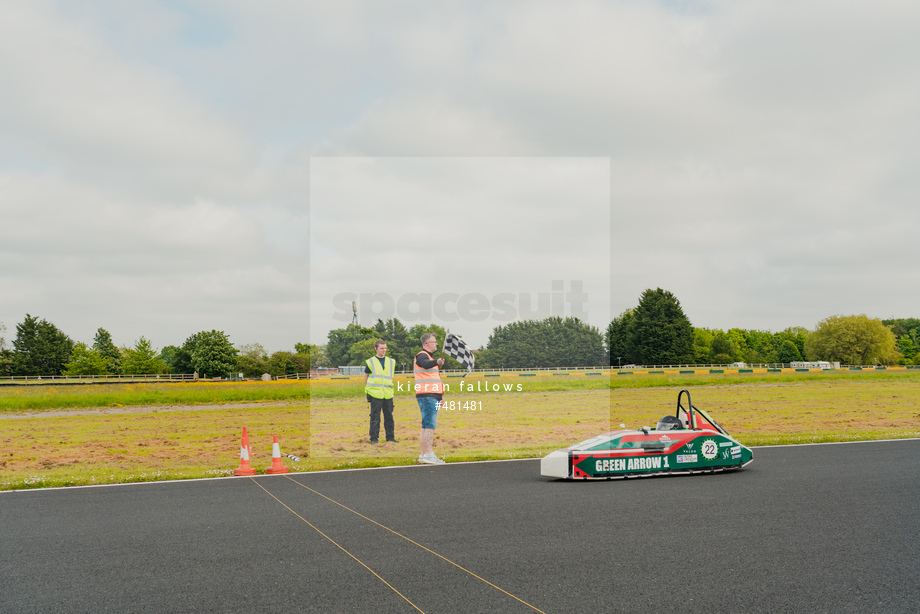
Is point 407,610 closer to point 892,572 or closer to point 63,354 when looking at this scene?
point 892,572

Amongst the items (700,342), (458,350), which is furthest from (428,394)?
(700,342)

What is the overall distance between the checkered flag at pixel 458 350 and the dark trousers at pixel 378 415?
1.96 meters

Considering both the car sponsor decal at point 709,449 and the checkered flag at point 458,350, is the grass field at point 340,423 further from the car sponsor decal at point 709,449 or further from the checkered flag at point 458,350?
the car sponsor decal at point 709,449

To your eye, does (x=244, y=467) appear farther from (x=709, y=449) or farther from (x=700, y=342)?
(x=700, y=342)

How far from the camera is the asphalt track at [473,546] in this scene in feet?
15.8

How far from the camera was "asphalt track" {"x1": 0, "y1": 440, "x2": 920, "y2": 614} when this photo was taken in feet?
15.8

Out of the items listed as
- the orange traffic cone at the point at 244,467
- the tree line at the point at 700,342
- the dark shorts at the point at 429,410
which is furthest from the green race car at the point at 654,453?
the tree line at the point at 700,342

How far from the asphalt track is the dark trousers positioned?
4.85 m

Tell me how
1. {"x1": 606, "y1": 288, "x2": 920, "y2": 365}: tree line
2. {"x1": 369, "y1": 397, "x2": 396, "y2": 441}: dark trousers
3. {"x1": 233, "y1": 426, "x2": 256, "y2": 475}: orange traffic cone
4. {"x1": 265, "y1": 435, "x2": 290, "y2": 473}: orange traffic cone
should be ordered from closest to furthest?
{"x1": 233, "y1": 426, "x2": 256, "y2": 475}: orange traffic cone < {"x1": 265, "y1": 435, "x2": 290, "y2": 473}: orange traffic cone < {"x1": 369, "y1": 397, "x2": 396, "y2": 441}: dark trousers < {"x1": 606, "y1": 288, "x2": 920, "y2": 365}: tree line

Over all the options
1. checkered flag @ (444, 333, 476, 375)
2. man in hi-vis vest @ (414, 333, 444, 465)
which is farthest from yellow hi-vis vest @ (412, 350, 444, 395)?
checkered flag @ (444, 333, 476, 375)

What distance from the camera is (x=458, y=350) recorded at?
49.8ft

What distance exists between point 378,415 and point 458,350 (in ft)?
8.38

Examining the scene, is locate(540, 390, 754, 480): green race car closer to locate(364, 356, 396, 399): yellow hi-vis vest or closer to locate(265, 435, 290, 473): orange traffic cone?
Result: locate(265, 435, 290, 473): orange traffic cone

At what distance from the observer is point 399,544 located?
20.8ft
